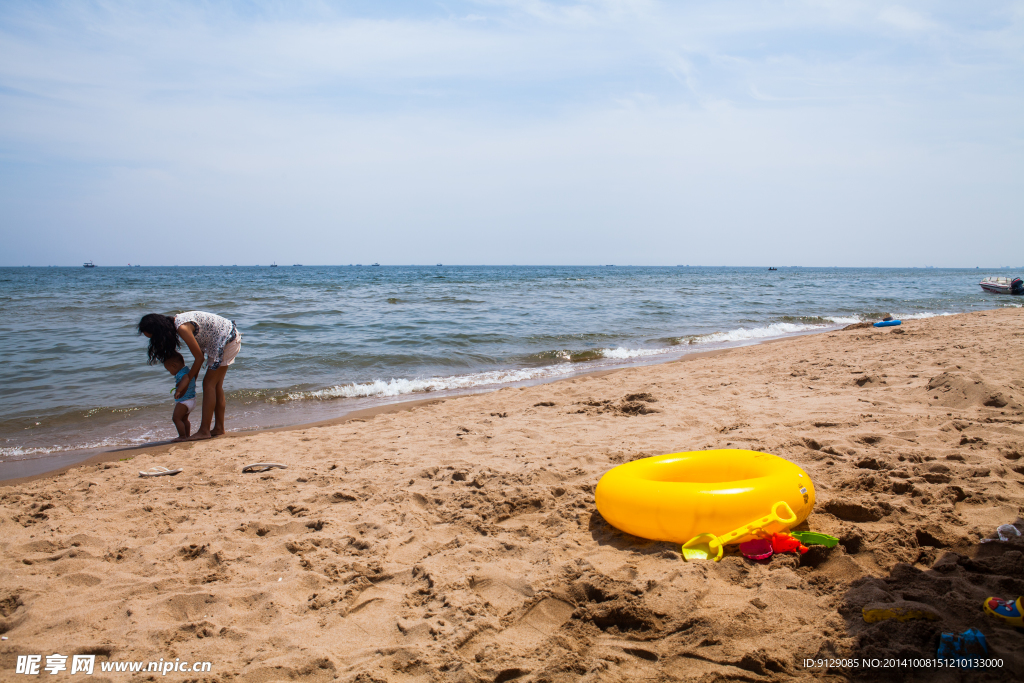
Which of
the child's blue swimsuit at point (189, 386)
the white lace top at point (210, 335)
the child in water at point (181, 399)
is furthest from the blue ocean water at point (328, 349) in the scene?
the white lace top at point (210, 335)

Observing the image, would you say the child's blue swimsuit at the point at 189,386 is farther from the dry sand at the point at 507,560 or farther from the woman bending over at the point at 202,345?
the dry sand at the point at 507,560

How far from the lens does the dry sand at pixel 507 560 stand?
2.22 m

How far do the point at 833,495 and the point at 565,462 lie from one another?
6.06ft

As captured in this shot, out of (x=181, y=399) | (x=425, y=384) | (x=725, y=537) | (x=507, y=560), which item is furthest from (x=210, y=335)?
(x=725, y=537)

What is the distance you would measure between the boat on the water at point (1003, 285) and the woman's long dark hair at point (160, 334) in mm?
34580

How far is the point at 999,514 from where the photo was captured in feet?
9.48

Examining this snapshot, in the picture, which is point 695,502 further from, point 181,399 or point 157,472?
point 181,399

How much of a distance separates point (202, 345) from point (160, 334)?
0.48 meters

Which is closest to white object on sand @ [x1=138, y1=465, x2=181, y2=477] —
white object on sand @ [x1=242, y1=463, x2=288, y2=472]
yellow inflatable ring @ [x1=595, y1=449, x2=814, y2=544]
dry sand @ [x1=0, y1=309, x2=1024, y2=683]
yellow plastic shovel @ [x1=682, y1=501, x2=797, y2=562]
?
dry sand @ [x1=0, y1=309, x2=1024, y2=683]

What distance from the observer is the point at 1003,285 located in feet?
85.7

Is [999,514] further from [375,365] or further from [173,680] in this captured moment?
[375,365]

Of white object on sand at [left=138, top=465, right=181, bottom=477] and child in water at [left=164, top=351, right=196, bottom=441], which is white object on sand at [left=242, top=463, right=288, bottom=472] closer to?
white object on sand at [left=138, top=465, right=181, bottom=477]

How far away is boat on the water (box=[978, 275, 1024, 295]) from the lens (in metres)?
25.3

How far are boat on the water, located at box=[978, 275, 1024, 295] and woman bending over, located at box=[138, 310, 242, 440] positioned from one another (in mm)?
34086
